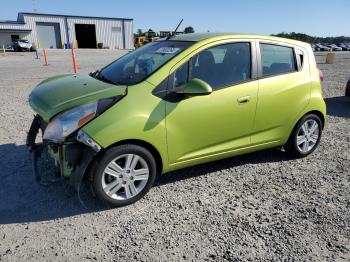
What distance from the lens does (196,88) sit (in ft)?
11.1

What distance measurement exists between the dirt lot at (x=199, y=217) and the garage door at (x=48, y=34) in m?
48.3

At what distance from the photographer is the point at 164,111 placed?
3459mm

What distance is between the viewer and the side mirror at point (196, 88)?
3381 millimetres

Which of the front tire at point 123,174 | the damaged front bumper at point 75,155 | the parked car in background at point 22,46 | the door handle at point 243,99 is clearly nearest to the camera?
the damaged front bumper at point 75,155

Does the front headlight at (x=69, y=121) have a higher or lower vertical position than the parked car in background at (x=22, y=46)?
higher

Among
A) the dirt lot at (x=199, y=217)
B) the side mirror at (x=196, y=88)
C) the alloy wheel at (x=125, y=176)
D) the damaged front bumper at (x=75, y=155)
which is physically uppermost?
the side mirror at (x=196, y=88)

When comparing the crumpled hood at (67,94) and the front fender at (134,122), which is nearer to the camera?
the front fender at (134,122)

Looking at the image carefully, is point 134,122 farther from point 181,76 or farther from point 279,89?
point 279,89

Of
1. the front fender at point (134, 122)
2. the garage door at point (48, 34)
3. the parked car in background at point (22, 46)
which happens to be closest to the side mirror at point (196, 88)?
the front fender at point (134, 122)

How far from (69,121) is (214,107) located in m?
1.59

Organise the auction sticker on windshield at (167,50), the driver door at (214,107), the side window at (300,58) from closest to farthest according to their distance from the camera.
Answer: the driver door at (214,107) < the auction sticker on windshield at (167,50) < the side window at (300,58)

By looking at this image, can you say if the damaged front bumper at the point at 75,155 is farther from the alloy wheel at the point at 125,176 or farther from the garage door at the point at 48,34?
the garage door at the point at 48,34

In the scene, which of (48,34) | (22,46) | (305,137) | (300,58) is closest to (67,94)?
(300,58)

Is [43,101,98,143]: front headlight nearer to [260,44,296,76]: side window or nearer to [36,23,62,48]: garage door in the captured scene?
[260,44,296,76]: side window
